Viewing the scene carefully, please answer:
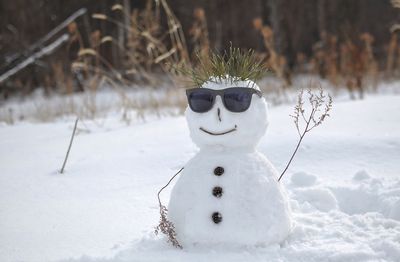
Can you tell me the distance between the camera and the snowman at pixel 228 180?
61.5 inches

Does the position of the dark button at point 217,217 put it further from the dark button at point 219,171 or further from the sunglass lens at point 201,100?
the sunglass lens at point 201,100

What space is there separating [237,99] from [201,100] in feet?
0.47

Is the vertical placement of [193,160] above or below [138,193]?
above

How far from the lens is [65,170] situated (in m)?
2.77

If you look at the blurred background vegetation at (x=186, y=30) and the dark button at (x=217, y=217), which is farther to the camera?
the blurred background vegetation at (x=186, y=30)

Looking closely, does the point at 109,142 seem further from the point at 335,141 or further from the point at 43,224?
the point at 335,141

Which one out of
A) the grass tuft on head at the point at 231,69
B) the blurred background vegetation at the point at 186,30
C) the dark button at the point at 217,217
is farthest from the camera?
the blurred background vegetation at the point at 186,30

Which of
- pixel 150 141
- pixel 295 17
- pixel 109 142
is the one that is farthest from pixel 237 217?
pixel 295 17

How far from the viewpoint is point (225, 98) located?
1.60 m

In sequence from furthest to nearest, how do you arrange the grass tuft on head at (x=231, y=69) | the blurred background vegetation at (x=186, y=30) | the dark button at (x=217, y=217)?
the blurred background vegetation at (x=186, y=30) → the grass tuft on head at (x=231, y=69) → the dark button at (x=217, y=217)

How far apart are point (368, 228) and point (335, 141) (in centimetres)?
115

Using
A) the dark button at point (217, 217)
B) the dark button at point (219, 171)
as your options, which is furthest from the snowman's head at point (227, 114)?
the dark button at point (217, 217)

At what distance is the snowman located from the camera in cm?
156

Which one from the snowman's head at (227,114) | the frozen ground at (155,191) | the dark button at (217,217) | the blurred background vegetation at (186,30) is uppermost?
the blurred background vegetation at (186,30)
